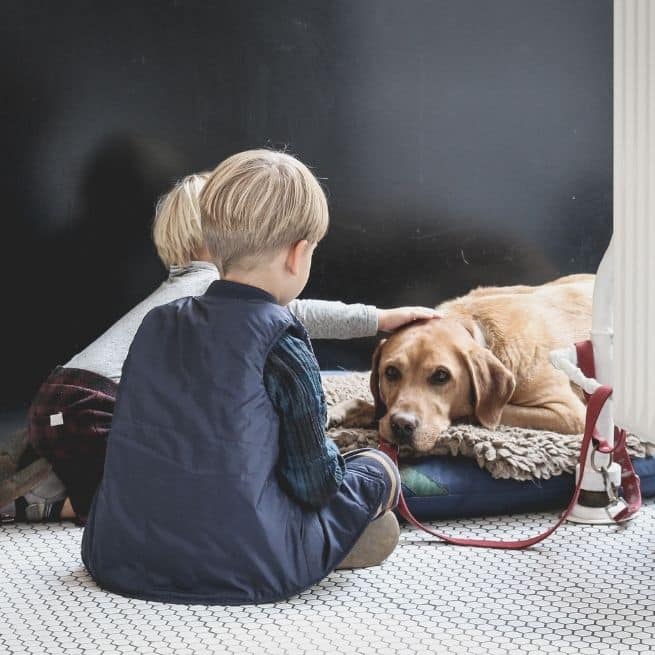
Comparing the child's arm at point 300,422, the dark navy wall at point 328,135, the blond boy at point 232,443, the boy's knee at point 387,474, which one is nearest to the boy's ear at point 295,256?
the blond boy at point 232,443

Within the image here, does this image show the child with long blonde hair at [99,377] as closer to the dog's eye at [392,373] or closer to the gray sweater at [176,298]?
the gray sweater at [176,298]

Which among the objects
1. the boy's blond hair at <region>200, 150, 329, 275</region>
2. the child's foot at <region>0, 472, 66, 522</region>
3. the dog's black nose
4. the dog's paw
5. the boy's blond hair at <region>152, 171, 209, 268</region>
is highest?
the boy's blond hair at <region>200, 150, 329, 275</region>

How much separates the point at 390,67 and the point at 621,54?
4.44 feet

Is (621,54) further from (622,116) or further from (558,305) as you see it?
(558,305)

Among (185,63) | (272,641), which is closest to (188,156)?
(185,63)

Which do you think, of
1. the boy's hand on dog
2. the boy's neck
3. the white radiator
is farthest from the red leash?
the boy's neck

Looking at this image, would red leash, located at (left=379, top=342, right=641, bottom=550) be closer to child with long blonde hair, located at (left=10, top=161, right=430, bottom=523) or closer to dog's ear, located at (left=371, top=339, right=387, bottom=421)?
dog's ear, located at (left=371, top=339, right=387, bottom=421)

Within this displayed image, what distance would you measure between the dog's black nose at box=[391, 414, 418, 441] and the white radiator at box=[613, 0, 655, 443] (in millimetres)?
522

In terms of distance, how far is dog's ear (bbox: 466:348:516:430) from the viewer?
233cm

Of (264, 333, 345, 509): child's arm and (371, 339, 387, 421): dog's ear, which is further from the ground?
(264, 333, 345, 509): child's arm

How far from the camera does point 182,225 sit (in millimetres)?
2393

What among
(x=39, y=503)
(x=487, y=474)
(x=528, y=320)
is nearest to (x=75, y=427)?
(x=39, y=503)

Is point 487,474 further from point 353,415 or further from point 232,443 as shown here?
point 232,443

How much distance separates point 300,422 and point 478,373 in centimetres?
81
